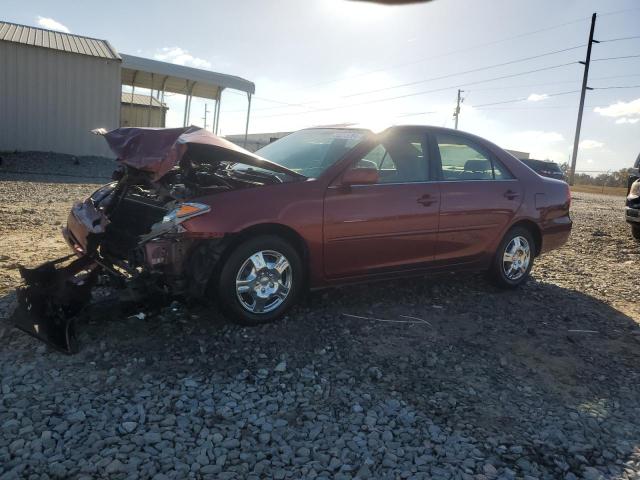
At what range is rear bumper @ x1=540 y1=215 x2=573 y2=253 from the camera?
5.65 m

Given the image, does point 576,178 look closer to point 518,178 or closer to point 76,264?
point 518,178

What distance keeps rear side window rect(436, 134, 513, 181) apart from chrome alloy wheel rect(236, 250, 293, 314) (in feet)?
6.21

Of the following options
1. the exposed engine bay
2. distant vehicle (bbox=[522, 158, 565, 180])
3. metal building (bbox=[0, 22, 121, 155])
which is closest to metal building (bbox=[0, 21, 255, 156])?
metal building (bbox=[0, 22, 121, 155])

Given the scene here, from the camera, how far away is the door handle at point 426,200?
15.0ft

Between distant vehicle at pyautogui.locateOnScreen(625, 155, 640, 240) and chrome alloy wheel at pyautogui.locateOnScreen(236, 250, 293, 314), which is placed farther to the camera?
distant vehicle at pyautogui.locateOnScreen(625, 155, 640, 240)

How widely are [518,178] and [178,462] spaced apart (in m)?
4.45

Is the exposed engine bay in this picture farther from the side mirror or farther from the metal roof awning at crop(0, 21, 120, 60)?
the metal roof awning at crop(0, 21, 120, 60)

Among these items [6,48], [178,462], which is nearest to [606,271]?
[178,462]

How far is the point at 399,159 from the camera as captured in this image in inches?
183

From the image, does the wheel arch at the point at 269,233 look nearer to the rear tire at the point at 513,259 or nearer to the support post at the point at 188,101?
the rear tire at the point at 513,259

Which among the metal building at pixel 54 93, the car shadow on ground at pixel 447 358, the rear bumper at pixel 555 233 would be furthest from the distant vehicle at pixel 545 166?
the car shadow on ground at pixel 447 358

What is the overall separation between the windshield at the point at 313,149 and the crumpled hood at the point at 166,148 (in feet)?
1.30

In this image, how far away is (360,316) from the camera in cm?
434

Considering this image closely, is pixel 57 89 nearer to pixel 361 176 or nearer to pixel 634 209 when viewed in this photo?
pixel 361 176
